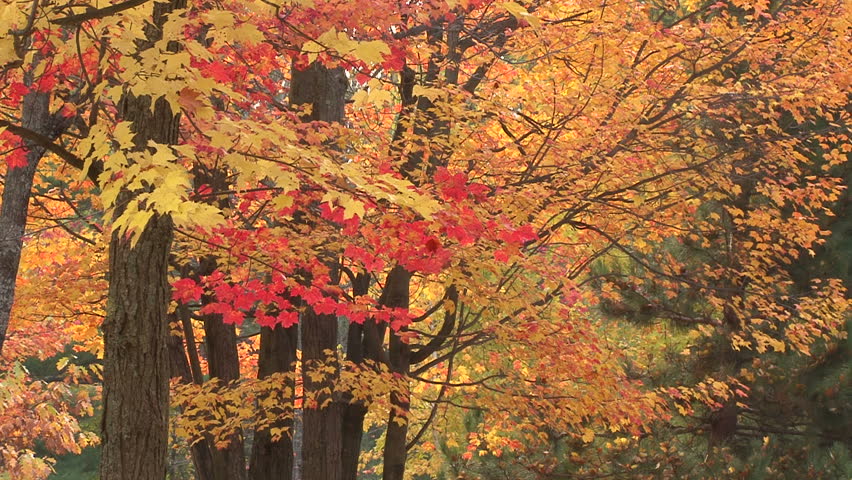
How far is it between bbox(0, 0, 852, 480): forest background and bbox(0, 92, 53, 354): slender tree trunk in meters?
0.03

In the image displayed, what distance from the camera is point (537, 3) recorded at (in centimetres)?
875

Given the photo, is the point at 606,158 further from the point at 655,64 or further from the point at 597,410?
the point at 597,410

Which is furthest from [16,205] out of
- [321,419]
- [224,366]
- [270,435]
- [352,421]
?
[352,421]

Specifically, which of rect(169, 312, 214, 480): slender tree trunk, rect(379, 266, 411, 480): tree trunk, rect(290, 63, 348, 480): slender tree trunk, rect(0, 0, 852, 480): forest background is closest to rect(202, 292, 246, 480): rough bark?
rect(0, 0, 852, 480): forest background

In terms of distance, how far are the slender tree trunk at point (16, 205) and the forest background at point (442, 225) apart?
25mm

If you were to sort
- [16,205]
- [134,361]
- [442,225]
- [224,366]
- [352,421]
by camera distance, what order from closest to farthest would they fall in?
[134,361]
[442,225]
[16,205]
[224,366]
[352,421]

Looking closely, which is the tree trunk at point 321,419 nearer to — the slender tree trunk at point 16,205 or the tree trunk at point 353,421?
the tree trunk at point 353,421

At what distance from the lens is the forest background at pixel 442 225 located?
5.37 m

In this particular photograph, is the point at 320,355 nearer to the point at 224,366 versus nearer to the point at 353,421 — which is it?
the point at 353,421

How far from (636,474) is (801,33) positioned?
5.98 m

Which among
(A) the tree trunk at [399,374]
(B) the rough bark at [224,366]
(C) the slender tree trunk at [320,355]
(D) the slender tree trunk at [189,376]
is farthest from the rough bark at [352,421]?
(D) the slender tree trunk at [189,376]

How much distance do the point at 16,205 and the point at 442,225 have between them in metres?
3.62

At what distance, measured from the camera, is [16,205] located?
7.33 metres

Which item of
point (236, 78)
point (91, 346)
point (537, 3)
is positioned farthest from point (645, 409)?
point (91, 346)
